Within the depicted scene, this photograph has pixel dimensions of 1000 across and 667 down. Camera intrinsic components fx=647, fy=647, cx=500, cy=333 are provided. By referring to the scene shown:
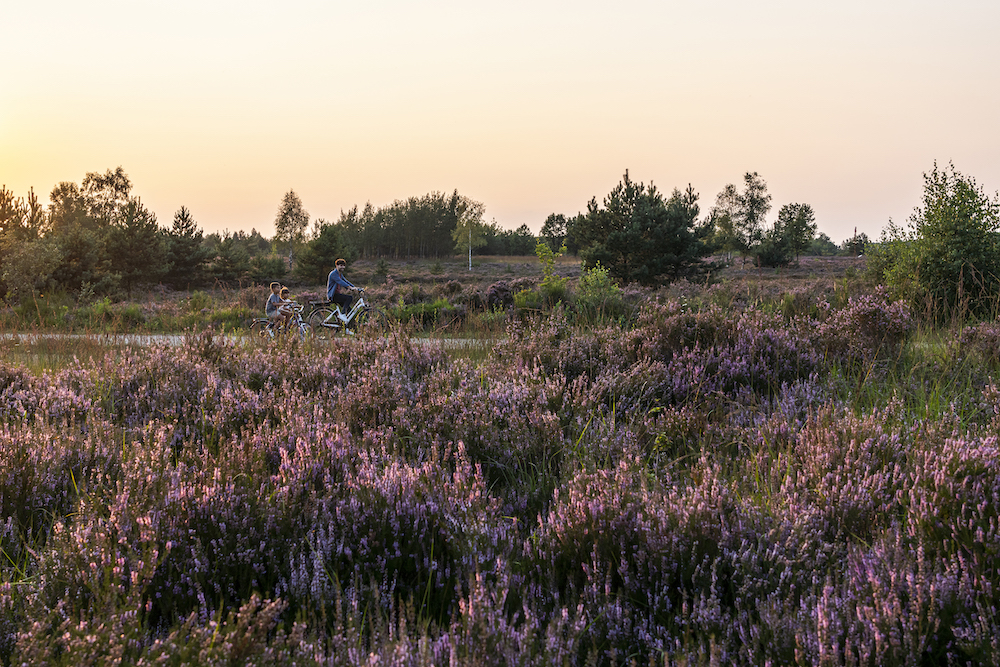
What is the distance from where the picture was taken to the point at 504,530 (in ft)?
7.89

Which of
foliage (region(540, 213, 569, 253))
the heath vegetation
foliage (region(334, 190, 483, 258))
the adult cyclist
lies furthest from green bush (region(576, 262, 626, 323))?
foliage (region(540, 213, 569, 253))

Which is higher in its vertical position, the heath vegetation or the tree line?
the tree line

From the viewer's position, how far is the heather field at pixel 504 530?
1732 mm

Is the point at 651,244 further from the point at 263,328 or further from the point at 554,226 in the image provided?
the point at 554,226

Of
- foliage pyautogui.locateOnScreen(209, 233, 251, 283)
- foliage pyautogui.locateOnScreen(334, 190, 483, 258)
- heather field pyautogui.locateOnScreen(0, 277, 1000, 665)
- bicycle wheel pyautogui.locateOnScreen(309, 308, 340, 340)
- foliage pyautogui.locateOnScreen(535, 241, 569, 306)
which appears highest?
foliage pyautogui.locateOnScreen(334, 190, 483, 258)

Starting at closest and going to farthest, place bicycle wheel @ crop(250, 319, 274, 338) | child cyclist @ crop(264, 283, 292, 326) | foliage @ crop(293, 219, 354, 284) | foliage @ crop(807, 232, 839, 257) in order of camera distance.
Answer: bicycle wheel @ crop(250, 319, 274, 338) < child cyclist @ crop(264, 283, 292, 326) < foliage @ crop(293, 219, 354, 284) < foliage @ crop(807, 232, 839, 257)

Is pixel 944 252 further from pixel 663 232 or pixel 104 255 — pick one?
pixel 104 255

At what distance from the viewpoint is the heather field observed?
68.2 inches

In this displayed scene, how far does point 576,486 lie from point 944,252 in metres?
14.3

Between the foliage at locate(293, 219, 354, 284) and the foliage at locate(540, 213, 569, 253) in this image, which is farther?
the foliage at locate(540, 213, 569, 253)

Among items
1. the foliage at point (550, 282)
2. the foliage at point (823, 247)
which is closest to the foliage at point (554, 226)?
the foliage at point (823, 247)

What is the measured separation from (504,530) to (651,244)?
96.4ft

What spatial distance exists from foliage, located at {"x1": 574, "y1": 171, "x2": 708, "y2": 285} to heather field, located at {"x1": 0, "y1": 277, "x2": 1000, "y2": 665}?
26.7 metres

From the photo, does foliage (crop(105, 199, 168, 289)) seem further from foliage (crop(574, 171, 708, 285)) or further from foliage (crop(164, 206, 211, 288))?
foliage (crop(574, 171, 708, 285))
